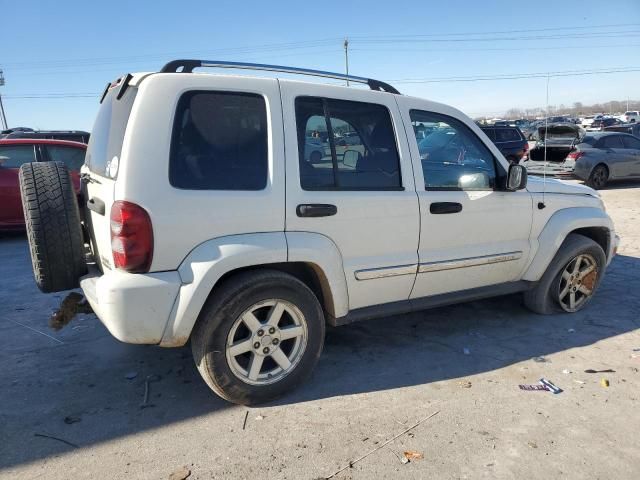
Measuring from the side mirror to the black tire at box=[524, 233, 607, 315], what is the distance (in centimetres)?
96

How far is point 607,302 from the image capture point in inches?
186

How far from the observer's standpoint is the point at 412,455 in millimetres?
2498

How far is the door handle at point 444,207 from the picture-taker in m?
3.38

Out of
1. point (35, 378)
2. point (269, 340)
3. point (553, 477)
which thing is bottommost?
point (553, 477)

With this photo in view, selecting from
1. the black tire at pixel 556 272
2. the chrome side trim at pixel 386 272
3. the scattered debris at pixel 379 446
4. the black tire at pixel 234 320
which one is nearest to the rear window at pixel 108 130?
the black tire at pixel 234 320

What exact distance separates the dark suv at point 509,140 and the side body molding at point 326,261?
14.1 meters

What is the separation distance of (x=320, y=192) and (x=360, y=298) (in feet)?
2.64

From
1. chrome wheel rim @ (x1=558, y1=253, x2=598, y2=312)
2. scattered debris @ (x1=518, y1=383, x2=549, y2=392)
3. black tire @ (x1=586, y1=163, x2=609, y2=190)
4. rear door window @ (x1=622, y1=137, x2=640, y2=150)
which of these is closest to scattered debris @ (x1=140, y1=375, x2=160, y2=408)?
scattered debris @ (x1=518, y1=383, x2=549, y2=392)

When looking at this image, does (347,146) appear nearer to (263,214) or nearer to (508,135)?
(263,214)

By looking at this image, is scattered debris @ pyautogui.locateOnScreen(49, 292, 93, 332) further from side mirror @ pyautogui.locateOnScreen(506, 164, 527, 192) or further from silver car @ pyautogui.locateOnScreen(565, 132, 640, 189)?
silver car @ pyautogui.locateOnScreen(565, 132, 640, 189)

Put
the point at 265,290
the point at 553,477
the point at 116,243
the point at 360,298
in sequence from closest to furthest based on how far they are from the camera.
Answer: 1. the point at 553,477
2. the point at 116,243
3. the point at 265,290
4. the point at 360,298

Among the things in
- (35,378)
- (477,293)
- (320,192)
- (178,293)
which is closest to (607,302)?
(477,293)

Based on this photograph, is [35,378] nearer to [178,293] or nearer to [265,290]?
[178,293]

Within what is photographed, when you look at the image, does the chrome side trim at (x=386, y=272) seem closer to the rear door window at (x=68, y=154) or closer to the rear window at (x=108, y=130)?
the rear window at (x=108, y=130)
